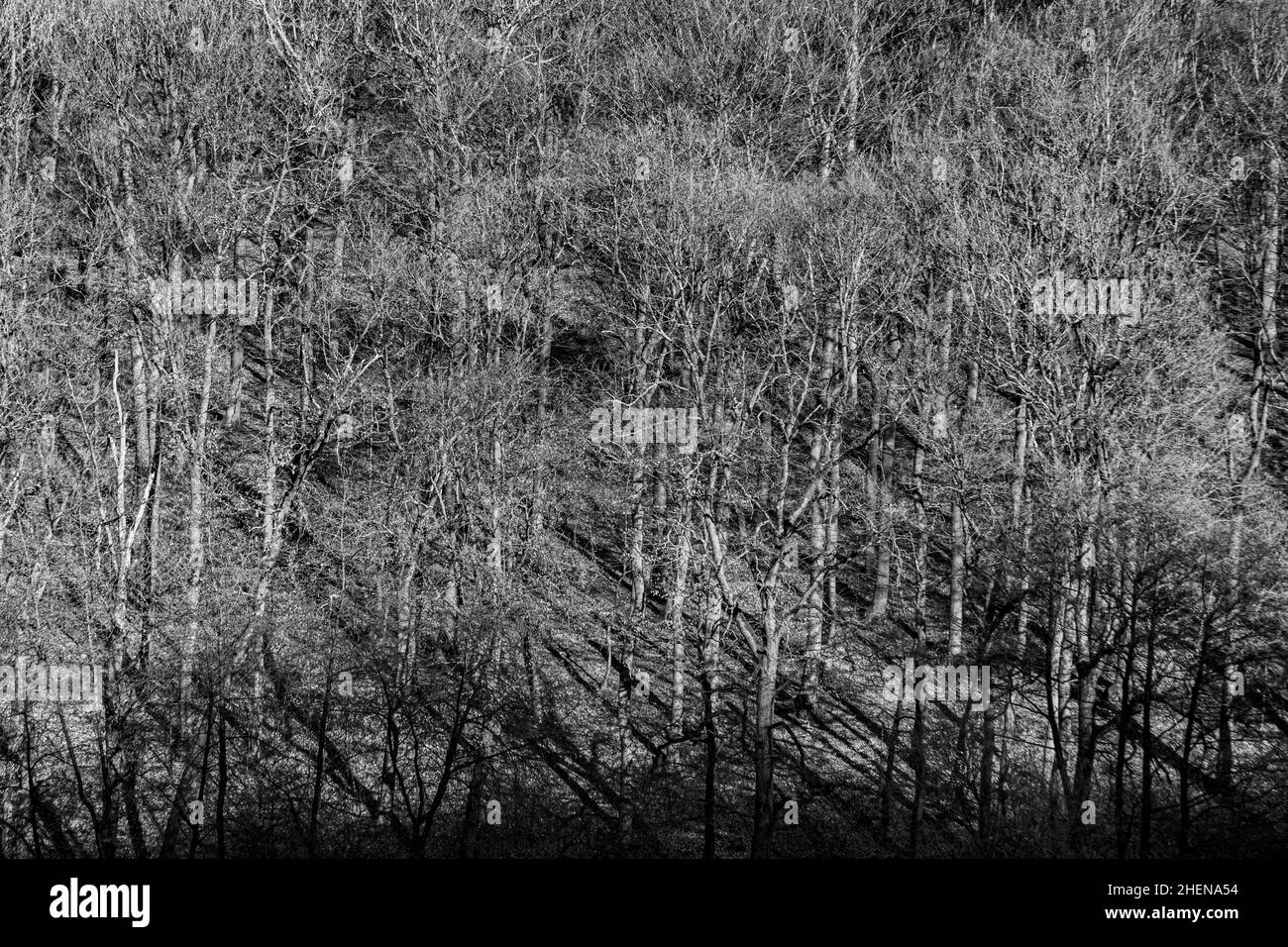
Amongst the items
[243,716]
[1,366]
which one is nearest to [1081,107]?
[243,716]

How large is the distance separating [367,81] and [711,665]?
18.7 m

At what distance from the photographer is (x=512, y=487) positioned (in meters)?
25.1

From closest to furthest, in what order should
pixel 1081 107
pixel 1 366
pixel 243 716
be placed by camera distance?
pixel 243 716 → pixel 1 366 → pixel 1081 107

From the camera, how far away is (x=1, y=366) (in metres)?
24.1

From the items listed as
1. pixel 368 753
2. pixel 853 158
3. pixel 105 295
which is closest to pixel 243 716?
pixel 368 753

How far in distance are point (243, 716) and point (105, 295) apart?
35.9 feet

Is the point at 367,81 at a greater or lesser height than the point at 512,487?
greater

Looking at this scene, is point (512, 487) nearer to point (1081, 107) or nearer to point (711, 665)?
point (711, 665)

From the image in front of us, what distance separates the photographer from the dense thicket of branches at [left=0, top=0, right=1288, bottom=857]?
21547mm

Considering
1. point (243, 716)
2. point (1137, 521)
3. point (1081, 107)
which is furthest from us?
point (1081, 107)

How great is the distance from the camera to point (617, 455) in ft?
90.2

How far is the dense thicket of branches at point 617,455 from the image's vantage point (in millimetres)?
21547
